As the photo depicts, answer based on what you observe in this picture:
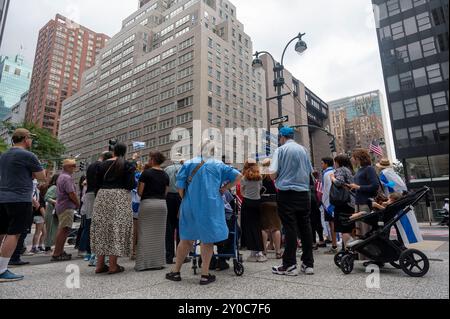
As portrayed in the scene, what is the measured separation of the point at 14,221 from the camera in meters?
3.60

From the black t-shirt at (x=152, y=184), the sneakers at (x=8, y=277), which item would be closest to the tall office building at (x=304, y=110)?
the black t-shirt at (x=152, y=184)

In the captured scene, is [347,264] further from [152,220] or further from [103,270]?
[103,270]

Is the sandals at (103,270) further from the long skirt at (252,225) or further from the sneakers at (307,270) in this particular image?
the sneakers at (307,270)

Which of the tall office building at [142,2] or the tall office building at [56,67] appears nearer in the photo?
the tall office building at [142,2]

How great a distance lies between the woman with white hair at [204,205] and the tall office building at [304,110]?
2616 inches

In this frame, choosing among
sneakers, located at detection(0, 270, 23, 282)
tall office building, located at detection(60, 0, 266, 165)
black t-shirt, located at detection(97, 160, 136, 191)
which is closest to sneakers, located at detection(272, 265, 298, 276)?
black t-shirt, located at detection(97, 160, 136, 191)

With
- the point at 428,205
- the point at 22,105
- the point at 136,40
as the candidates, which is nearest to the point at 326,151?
the point at 136,40

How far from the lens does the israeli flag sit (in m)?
3.77

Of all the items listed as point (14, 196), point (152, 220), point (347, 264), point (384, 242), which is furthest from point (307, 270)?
point (14, 196)

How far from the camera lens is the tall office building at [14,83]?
135m

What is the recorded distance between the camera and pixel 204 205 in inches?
138

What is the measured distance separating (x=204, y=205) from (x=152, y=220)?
1.26 metres
